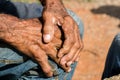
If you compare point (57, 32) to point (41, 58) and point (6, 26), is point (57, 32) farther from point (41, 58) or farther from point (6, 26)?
point (6, 26)

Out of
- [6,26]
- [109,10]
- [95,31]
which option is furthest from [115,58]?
[109,10]

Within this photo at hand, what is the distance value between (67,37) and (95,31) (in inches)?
180

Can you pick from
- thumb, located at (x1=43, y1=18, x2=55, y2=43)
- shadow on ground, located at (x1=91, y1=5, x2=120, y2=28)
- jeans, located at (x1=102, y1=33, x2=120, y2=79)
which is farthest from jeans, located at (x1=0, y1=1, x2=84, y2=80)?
shadow on ground, located at (x1=91, y1=5, x2=120, y2=28)

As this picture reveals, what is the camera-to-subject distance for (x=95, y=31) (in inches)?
280

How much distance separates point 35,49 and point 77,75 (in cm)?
315

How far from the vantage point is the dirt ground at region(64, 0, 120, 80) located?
580 cm

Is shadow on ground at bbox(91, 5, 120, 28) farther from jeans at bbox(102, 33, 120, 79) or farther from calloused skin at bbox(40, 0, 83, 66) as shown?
calloused skin at bbox(40, 0, 83, 66)

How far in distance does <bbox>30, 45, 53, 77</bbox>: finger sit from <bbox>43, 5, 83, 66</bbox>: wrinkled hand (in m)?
0.08

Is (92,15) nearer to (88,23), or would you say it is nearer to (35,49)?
(88,23)

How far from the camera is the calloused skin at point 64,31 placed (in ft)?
8.28

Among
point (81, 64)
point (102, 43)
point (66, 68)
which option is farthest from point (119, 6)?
point (66, 68)

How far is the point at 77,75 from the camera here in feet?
18.4

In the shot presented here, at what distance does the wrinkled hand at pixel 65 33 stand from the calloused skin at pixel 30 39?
38 mm

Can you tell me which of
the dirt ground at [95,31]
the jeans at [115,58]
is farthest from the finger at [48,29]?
→ the dirt ground at [95,31]
